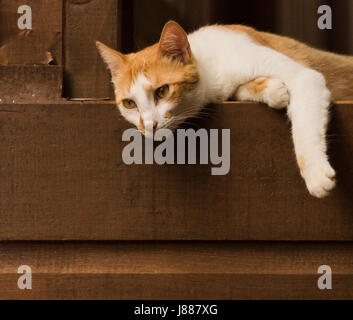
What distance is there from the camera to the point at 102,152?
84 cm

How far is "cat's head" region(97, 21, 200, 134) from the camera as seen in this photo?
81 centimetres

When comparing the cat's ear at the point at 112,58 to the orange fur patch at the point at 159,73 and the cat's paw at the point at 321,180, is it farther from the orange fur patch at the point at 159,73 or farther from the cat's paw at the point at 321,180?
the cat's paw at the point at 321,180

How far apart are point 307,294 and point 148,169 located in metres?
0.43

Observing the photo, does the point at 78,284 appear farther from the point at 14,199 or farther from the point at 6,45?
the point at 6,45

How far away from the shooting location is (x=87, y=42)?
3.09 feet

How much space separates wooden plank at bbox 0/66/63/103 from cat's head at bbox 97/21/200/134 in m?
0.13

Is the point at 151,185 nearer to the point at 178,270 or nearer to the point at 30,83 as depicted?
the point at 178,270

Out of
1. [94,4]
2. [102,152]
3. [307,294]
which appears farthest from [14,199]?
[307,294]

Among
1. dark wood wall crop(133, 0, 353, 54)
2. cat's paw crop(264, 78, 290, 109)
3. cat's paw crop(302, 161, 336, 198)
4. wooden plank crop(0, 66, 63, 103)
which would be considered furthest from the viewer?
dark wood wall crop(133, 0, 353, 54)

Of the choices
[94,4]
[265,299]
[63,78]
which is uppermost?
[94,4]

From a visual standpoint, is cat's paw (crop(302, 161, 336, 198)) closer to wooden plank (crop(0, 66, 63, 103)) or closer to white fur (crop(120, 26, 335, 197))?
white fur (crop(120, 26, 335, 197))

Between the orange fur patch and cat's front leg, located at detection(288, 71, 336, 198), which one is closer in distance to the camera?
cat's front leg, located at detection(288, 71, 336, 198)

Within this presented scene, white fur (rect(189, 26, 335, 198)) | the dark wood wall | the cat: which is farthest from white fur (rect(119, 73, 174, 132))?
the dark wood wall

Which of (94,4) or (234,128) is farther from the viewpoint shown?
(94,4)
